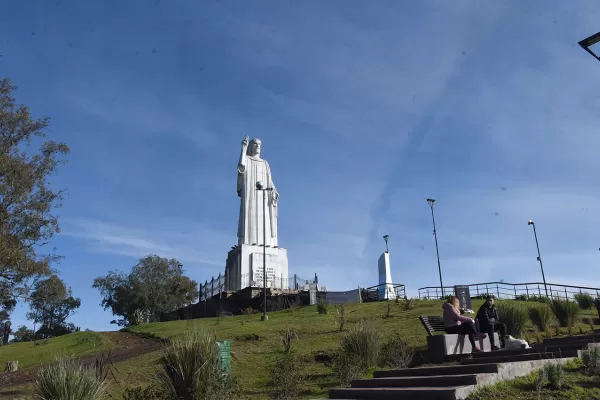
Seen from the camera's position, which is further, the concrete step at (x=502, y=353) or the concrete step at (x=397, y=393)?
the concrete step at (x=502, y=353)

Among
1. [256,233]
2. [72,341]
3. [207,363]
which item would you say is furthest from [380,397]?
[256,233]

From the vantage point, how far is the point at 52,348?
74.1ft

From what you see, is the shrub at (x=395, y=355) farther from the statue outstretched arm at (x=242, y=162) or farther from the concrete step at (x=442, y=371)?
the statue outstretched arm at (x=242, y=162)

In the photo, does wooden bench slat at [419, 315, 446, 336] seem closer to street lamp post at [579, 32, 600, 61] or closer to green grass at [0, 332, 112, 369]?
street lamp post at [579, 32, 600, 61]

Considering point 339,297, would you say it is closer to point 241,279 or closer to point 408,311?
point 241,279

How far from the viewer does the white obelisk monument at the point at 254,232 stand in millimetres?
37469

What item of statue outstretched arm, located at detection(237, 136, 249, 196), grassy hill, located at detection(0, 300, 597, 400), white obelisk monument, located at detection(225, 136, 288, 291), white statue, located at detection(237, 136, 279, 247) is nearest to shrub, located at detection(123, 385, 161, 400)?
grassy hill, located at detection(0, 300, 597, 400)

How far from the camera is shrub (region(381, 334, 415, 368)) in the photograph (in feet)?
35.1

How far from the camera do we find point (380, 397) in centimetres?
747

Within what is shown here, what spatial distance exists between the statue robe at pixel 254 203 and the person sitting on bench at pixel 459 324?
29602 mm

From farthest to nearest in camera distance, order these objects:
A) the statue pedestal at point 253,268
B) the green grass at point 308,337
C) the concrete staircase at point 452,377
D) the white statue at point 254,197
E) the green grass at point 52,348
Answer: the white statue at point 254,197 < the statue pedestal at point 253,268 < the green grass at point 52,348 < the green grass at point 308,337 < the concrete staircase at point 452,377

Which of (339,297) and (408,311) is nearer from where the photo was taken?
(408,311)

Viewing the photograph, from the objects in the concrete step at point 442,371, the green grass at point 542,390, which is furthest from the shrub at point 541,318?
the concrete step at point 442,371

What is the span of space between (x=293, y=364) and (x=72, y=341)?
59.4ft
